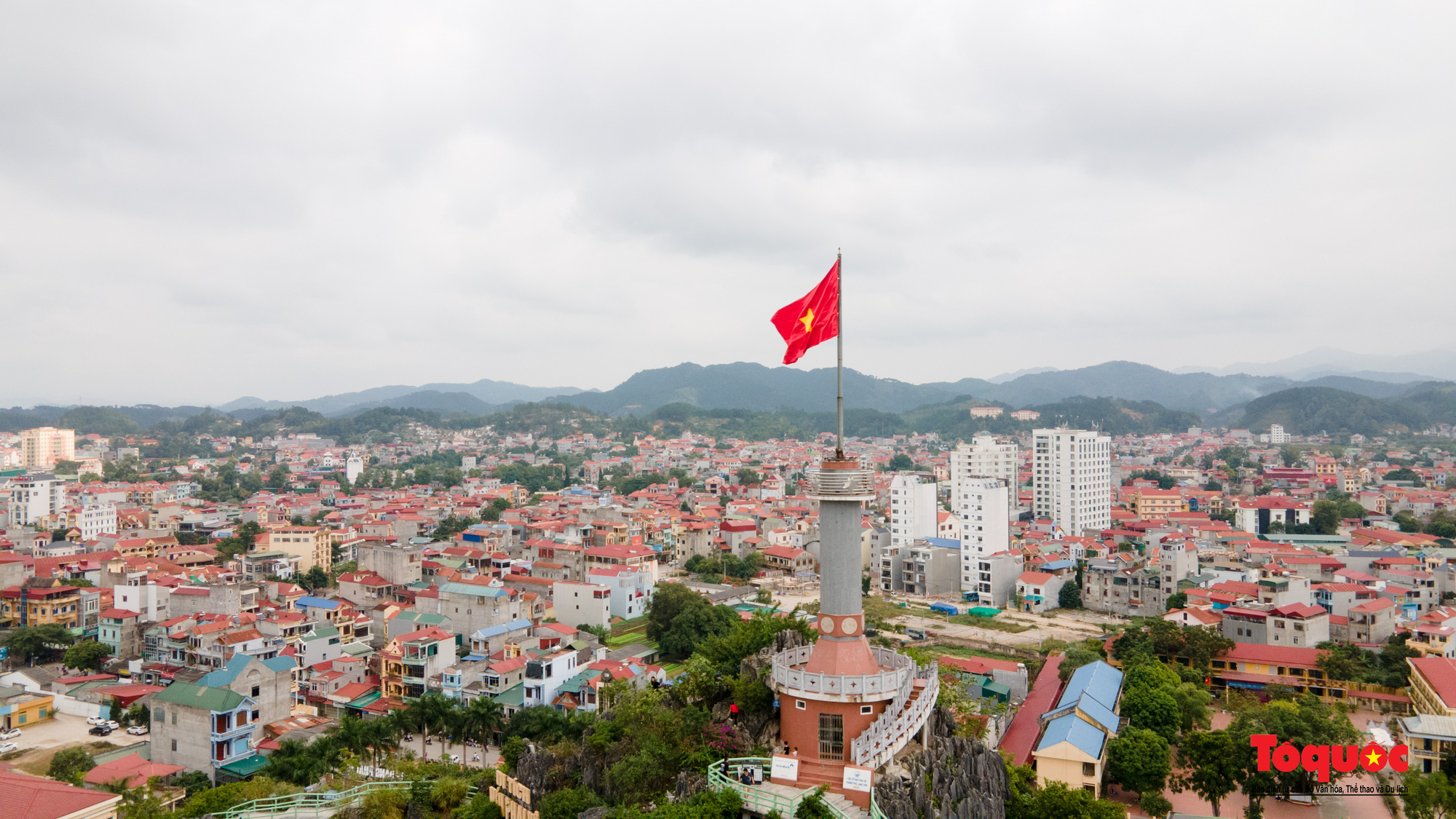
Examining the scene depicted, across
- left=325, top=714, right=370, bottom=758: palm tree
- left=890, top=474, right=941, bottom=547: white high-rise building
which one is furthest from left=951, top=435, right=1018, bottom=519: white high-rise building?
left=325, top=714, right=370, bottom=758: palm tree

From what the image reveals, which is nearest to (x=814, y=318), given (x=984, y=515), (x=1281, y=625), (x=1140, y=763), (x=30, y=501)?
(x=1140, y=763)

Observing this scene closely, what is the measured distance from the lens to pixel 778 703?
548 inches

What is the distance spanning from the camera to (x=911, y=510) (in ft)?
169

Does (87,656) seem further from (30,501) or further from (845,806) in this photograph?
(30,501)

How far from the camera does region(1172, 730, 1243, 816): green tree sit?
59.5ft

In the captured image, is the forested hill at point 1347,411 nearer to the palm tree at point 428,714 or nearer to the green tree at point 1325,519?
the green tree at point 1325,519

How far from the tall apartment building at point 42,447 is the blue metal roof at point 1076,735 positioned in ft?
349

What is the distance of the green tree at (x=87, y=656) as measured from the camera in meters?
30.7

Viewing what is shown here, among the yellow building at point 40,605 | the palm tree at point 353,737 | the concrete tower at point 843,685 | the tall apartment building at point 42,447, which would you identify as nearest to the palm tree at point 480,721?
the palm tree at point 353,737

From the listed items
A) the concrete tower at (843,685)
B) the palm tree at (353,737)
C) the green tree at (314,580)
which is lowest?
the green tree at (314,580)

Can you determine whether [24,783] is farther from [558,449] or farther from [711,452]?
[558,449]

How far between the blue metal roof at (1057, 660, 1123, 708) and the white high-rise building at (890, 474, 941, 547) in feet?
84.4

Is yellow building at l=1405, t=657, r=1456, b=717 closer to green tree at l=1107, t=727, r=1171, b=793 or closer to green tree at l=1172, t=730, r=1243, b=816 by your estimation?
green tree at l=1172, t=730, r=1243, b=816

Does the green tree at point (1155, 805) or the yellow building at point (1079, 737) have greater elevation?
the yellow building at point (1079, 737)
